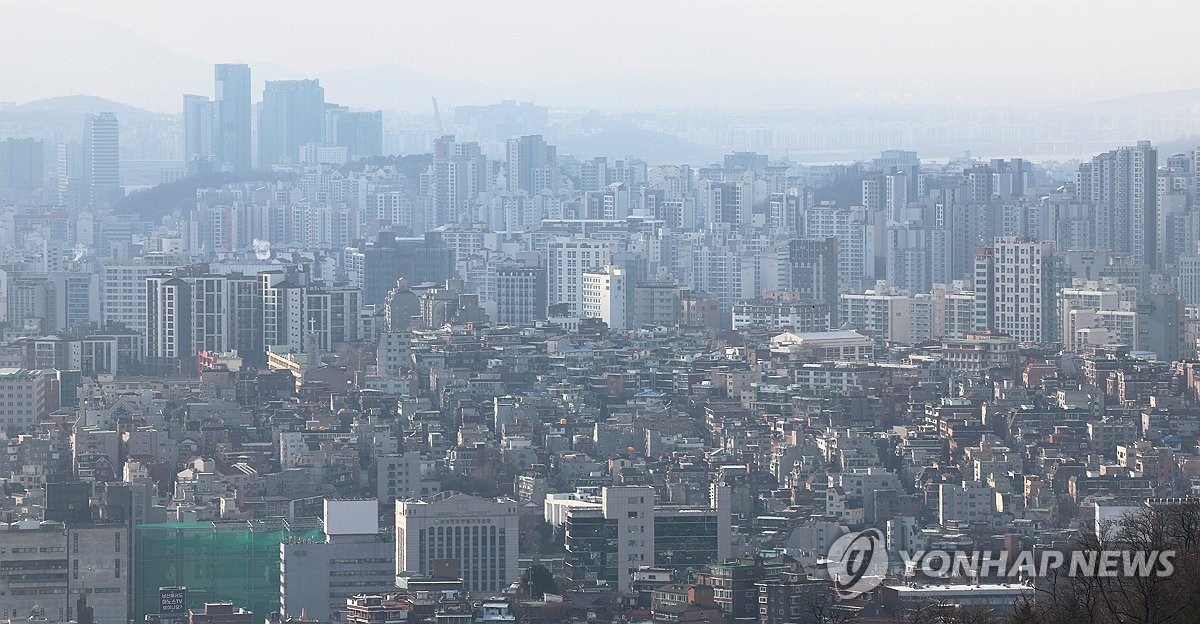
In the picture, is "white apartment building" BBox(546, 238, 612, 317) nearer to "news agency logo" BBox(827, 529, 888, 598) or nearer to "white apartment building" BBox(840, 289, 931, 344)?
"white apartment building" BBox(840, 289, 931, 344)

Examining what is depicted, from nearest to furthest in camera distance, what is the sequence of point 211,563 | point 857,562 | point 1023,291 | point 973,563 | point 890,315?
point 973,563
point 857,562
point 211,563
point 1023,291
point 890,315

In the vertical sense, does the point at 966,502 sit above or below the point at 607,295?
below

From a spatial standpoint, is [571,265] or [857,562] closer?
[857,562]

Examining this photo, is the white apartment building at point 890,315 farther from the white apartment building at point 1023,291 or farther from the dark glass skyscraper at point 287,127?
the dark glass skyscraper at point 287,127

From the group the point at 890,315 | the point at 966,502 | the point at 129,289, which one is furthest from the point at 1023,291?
the point at 966,502

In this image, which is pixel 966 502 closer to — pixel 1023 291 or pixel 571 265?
pixel 1023 291

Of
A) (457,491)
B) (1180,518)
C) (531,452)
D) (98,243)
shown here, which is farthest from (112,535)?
(98,243)

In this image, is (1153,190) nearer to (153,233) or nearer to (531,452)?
(153,233)

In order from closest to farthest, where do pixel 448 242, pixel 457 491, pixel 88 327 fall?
pixel 457 491
pixel 88 327
pixel 448 242
